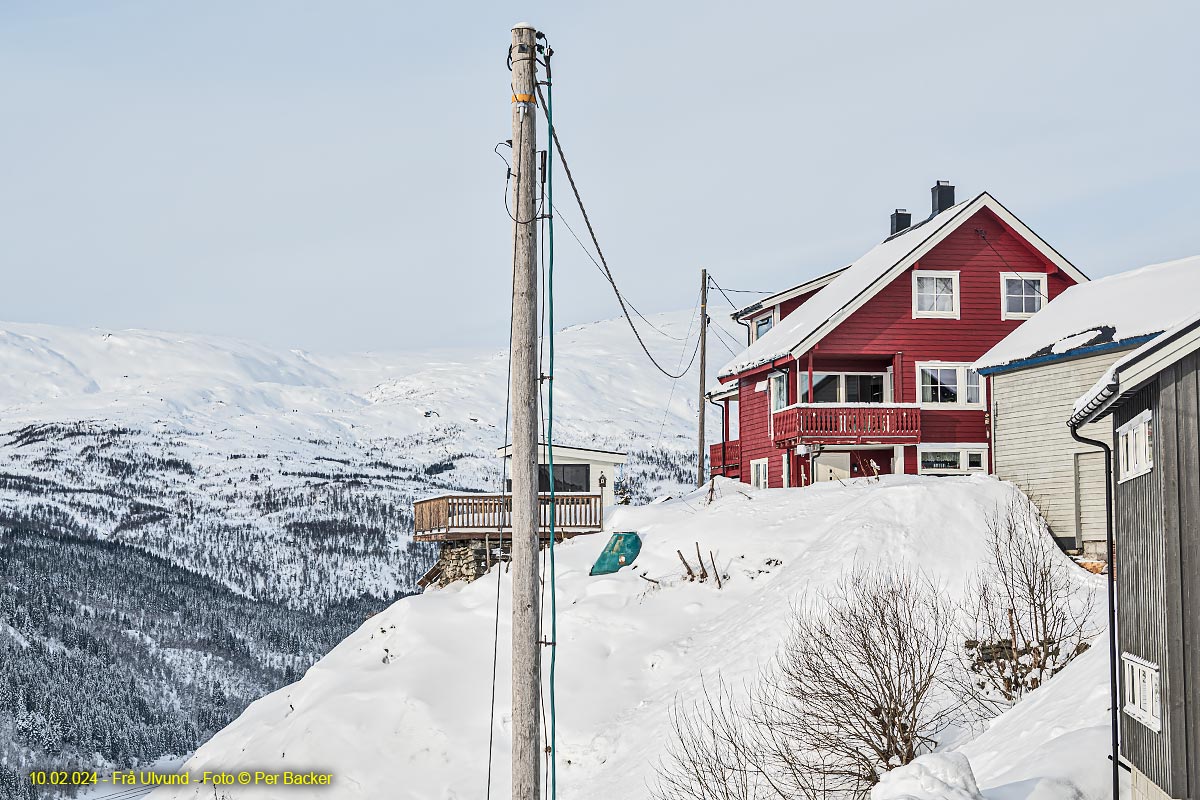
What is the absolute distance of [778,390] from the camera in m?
37.0

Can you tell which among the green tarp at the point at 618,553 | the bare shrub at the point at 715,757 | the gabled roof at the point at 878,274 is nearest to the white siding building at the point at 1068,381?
the gabled roof at the point at 878,274

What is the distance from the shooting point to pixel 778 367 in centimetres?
3566

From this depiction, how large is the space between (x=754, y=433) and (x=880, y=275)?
7544 mm

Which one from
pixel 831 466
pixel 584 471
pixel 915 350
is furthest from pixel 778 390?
pixel 584 471

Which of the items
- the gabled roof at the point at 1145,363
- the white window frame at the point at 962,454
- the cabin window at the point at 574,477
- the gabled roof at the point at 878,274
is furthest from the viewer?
the cabin window at the point at 574,477

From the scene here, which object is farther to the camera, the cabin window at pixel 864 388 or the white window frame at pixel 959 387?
the cabin window at pixel 864 388

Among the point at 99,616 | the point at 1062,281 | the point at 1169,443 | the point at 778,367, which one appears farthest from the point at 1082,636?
the point at 99,616

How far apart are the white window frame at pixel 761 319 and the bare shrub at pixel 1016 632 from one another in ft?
71.8

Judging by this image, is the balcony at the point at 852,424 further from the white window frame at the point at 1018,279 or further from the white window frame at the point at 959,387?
the white window frame at the point at 1018,279

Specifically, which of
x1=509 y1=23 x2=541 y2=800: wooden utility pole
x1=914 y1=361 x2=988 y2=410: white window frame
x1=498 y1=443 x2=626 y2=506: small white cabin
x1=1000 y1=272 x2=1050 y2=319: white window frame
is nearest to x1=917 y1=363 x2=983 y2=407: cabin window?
x1=914 y1=361 x2=988 y2=410: white window frame

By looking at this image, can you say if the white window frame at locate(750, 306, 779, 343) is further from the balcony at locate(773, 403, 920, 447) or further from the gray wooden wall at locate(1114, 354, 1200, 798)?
the gray wooden wall at locate(1114, 354, 1200, 798)

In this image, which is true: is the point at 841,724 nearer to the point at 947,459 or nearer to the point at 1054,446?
the point at 1054,446

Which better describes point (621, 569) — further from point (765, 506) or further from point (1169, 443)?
point (1169, 443)

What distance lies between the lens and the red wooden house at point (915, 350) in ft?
113
